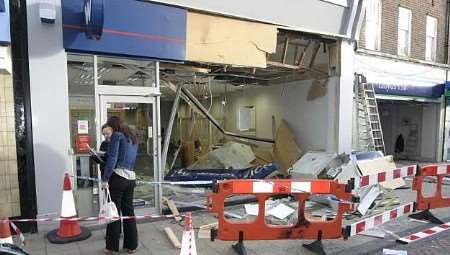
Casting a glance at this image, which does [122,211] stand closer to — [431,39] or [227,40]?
[227,40]

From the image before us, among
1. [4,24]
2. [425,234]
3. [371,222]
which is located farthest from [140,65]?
[425,234]

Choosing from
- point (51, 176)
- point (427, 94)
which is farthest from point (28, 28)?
point (427, 94)

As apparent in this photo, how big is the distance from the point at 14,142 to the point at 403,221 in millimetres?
6502

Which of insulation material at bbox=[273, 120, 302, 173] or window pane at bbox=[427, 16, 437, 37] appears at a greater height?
window pane at bbox=[427, 16, 437, 37]

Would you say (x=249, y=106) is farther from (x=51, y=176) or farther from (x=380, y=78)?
(x=51, y=176)

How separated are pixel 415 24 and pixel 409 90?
2.54 m

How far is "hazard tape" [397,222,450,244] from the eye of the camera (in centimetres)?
504

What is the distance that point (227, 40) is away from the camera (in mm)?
7062

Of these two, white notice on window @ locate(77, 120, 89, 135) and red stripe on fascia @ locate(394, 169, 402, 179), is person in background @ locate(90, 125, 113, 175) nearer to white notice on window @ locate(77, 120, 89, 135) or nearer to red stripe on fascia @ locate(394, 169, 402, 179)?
white notice on window @ locate(77, 120, 89, 135)

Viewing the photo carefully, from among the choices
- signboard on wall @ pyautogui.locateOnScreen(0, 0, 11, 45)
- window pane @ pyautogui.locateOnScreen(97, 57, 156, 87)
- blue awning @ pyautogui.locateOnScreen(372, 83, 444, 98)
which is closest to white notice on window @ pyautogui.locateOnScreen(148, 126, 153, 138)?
window pane @ pyautogui.locateOnScreen(97, 57, 156, 87)

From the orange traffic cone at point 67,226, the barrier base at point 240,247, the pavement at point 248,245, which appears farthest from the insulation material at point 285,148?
the orange traffic cone at point 67,226

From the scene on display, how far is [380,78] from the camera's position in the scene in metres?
11.6

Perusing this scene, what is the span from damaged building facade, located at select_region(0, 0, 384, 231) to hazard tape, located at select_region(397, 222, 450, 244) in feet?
11.7

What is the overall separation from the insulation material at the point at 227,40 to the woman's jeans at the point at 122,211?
3019 mm
